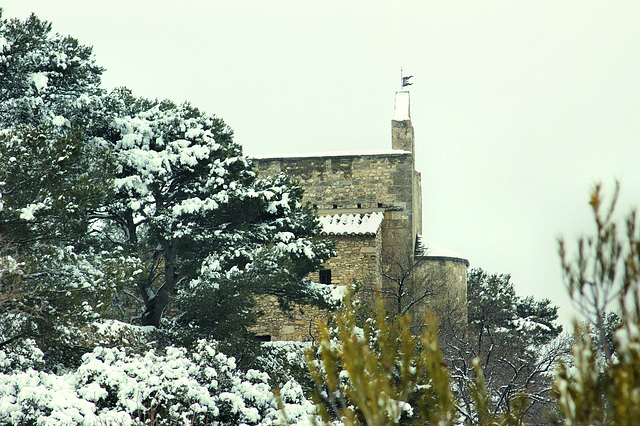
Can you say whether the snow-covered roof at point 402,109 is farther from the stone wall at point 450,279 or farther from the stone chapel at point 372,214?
the stone wall at point 450,279

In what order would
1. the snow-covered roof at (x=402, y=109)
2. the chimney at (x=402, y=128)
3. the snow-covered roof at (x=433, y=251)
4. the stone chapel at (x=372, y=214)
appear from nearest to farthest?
1. the stone chapel at (x=372, y=214)
2. the snow-covered roof at (x=433, y=251)
3. the chimney at (x=402, y=128)
4. the snow-covered roof at (x=402, y=109)

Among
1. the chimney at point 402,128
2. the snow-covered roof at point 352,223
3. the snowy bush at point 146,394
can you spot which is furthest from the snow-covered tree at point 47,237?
the chimney at point 402,128

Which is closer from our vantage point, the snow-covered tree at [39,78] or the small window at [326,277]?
the snow-covered tree at [39,78]

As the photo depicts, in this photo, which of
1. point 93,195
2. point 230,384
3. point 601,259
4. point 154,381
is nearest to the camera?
point 601,259

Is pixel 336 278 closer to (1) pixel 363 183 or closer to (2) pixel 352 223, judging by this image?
(2) pixel 352 223

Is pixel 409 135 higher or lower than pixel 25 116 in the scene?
higher

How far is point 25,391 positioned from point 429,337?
824cm

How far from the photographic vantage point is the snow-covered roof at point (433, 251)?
86.9 ft

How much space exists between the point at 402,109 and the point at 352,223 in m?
7.30

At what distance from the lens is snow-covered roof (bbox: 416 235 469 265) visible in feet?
86.9

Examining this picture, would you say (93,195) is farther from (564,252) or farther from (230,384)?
(564,252)

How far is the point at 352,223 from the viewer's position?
24.6 m

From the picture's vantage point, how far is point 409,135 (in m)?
28.8

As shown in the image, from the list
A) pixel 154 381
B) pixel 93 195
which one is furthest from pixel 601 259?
pixel 93 195
